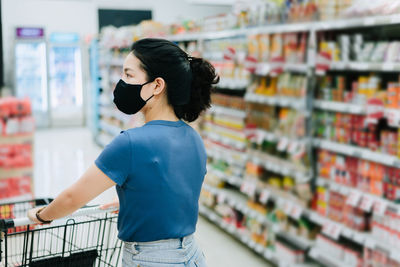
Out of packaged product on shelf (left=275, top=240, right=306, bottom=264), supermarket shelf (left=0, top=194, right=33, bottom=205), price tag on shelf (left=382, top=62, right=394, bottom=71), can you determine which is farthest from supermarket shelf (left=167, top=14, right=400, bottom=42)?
supermarket shelf (left=0, top=194, right=33, bottom=205)

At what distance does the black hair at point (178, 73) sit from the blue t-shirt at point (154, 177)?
0.31 feet

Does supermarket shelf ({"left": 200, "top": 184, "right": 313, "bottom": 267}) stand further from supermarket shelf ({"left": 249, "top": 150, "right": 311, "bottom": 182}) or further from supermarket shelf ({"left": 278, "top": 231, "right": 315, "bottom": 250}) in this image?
supermarket shelf ({"left": 249, "top": 150, "right": 311, "bottom": 182})

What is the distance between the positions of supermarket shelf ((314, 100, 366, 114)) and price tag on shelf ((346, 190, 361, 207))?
563 millimetres

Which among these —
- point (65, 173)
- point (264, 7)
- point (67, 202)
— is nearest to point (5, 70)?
point (65, 173)

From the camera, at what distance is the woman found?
4.91 feet

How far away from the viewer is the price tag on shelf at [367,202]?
3041 millimetres

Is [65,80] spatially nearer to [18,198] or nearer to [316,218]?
[18,198]

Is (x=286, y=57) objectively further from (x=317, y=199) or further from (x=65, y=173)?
(x=65, y=173)

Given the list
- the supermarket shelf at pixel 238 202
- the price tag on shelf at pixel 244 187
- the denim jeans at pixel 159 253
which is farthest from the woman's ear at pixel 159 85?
the price tag on shelf at pixel 244 187

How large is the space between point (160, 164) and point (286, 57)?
2.58 metres

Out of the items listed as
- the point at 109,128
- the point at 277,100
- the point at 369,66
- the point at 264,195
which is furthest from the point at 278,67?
the point at 109,128

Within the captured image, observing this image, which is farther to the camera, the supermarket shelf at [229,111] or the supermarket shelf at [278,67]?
the supermarket shelf at [229,111]

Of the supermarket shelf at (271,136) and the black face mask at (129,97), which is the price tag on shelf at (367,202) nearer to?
the supermarket shelf at (271,136)

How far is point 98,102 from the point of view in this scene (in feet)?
33.7
